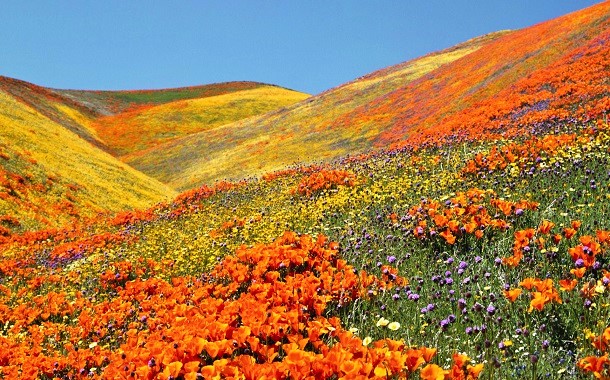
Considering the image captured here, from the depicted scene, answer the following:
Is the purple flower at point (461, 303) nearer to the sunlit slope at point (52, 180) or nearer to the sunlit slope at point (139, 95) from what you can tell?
the sunlit slope at point (52, 180)

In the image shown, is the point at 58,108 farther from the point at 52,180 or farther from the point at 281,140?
the point at 52,180

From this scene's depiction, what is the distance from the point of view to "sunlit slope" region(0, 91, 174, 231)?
1995 cm

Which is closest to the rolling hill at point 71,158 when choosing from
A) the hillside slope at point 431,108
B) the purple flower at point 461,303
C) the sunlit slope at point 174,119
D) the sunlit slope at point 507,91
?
the sunlit slope at point 174,119

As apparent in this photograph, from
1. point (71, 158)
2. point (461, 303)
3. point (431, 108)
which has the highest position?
point (71, 158)

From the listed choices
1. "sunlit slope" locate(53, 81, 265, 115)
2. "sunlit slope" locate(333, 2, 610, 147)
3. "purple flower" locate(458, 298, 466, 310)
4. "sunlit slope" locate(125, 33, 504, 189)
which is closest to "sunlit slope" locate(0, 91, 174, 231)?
"sunlit slope" locate(125, 33, 504, 189)

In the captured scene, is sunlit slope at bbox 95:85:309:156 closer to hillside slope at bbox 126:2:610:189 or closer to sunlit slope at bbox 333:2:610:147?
hillside slope at bbox 126:2:610:189

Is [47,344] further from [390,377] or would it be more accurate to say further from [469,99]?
[469,99]

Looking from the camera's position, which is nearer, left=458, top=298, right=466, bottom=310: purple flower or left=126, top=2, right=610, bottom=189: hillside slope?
left=458, top=298, right=466, bottom=310: purple flower

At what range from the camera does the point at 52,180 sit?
23375 millimetres

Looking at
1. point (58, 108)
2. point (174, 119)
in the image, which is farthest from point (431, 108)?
point (58, 108)

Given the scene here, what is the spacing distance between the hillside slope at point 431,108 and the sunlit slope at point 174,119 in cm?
736

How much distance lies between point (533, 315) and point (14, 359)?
235 inches

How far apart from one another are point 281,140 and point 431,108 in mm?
17211

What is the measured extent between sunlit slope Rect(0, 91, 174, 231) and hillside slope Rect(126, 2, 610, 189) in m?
9.51
